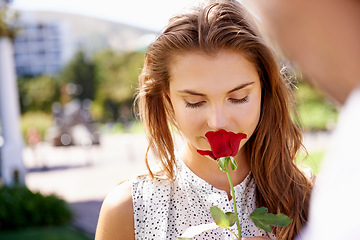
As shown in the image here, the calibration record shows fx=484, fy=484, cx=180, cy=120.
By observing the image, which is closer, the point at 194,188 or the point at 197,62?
the point at 197,62

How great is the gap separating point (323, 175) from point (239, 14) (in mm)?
1070

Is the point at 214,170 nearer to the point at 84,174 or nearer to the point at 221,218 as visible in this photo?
the point at 221,218

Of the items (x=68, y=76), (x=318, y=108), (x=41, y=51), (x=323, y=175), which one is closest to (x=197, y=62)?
(x=323, y=175)

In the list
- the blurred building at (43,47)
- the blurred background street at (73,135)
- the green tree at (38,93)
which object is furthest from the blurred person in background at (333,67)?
the blurred building at (43,47)

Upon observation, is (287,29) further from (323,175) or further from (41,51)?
(41,51)

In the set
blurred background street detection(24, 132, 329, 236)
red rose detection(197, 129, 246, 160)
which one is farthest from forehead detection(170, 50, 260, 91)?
blurred background street detection(24, 132, 329, 236)

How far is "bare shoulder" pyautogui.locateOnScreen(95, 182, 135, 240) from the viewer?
1.47 metres

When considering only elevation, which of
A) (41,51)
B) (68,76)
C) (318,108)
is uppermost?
(41,51)

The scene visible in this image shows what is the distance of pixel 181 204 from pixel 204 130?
0.34 meters

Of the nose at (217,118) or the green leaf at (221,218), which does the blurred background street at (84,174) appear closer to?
the nose at (217,118)

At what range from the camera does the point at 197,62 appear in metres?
1.37

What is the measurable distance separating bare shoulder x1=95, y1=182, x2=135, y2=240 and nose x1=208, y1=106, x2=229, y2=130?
425 millimetres

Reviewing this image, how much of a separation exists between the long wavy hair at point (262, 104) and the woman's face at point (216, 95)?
0.05 m

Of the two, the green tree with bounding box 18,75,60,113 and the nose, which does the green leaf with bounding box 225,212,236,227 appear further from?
the green tree with bounding box 18,75,60,113
